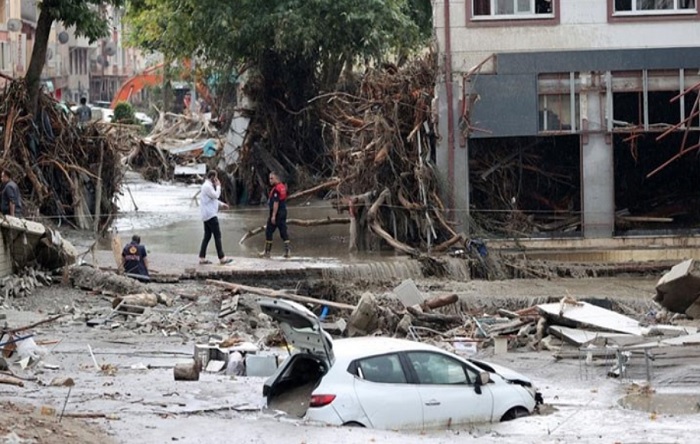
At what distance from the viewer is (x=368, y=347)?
50.0 ft

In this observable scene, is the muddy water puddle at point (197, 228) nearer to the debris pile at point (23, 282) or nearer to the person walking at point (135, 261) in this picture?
the person walking at point (135, 261)

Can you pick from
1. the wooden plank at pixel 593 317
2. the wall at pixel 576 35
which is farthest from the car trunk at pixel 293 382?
the wall at pixel 576 35

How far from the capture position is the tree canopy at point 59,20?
107ft

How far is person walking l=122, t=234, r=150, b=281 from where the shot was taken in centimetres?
2569

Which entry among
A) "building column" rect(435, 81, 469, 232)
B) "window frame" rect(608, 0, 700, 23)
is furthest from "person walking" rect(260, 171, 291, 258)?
"window frame" rect(608, 0, 700, 23)

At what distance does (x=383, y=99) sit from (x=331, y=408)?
1736 centimetres

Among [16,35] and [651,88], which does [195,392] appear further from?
[16,35]

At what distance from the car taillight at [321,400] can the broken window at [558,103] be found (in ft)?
60.6

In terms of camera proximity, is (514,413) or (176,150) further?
(176,150)

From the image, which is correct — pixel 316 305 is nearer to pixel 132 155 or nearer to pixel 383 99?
pixel 383 99

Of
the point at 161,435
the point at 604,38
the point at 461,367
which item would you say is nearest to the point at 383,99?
the point at 604,38

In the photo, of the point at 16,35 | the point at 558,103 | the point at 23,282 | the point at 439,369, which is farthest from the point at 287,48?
the point at 16,35

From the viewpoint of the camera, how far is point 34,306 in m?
24.0

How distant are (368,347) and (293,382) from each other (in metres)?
0.98
